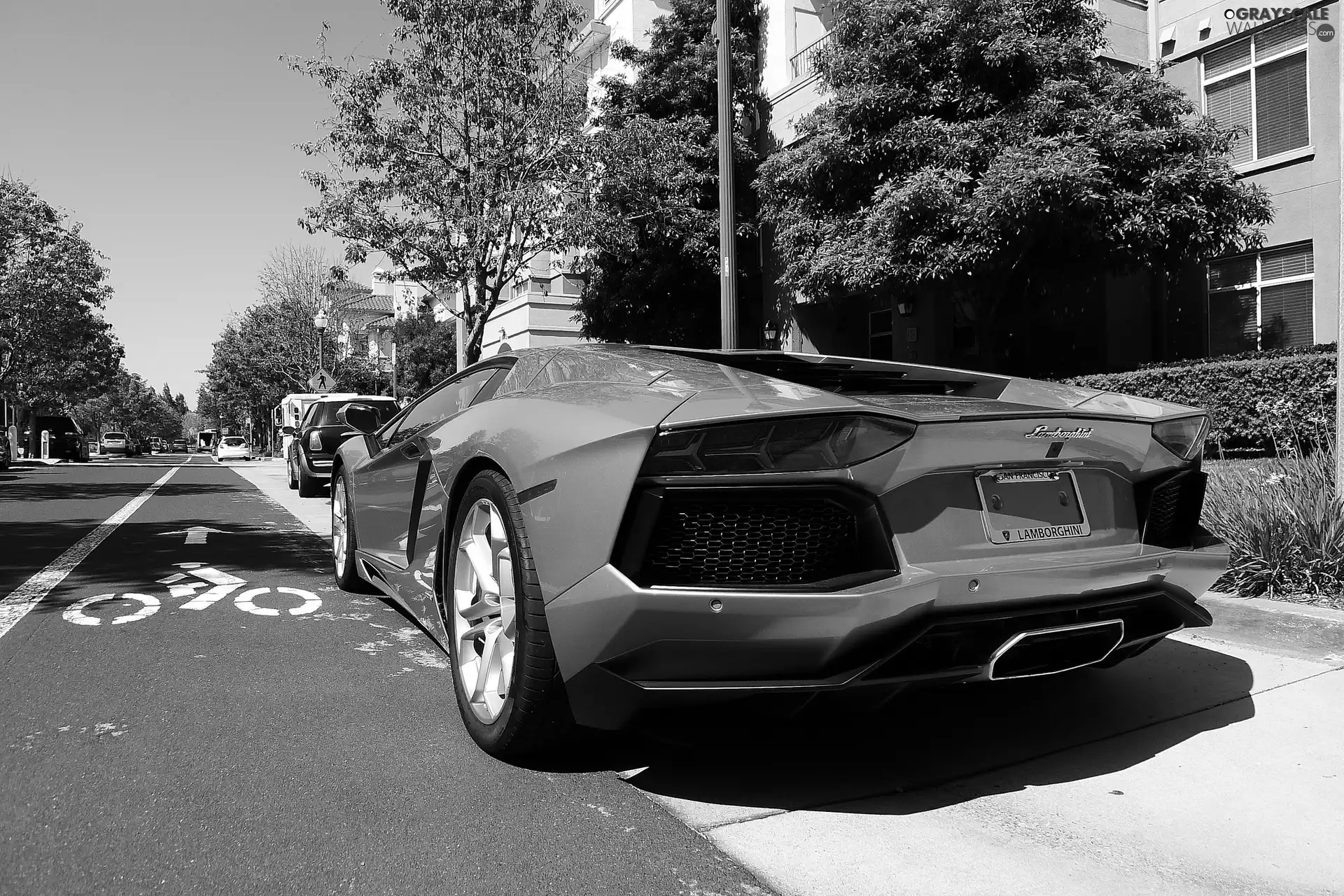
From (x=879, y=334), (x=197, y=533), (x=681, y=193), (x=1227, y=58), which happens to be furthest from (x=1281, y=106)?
(x=197, y=533)

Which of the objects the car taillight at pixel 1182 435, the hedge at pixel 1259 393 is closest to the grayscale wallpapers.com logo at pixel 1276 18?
the hedge at pixel 1259 393

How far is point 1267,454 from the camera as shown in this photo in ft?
34.1

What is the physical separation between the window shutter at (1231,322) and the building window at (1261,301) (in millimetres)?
10

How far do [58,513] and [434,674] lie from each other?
9.35 meters

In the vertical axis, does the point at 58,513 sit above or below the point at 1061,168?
below

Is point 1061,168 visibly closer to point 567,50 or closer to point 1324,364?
point 1324,364

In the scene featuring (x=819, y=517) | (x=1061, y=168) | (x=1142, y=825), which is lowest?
(x=1142, y=825)

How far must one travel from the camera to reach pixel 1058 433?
276cm

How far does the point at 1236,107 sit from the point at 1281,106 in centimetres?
74

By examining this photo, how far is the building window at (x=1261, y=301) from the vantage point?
14.9 meters

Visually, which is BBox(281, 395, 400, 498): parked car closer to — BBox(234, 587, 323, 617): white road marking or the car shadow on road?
BBox(234, 587, 323, 617): white road marking

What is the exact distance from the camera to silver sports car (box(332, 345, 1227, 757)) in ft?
8.10

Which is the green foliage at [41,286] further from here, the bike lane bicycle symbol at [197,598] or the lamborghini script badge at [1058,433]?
the lamborghini script badge at [1058,433]

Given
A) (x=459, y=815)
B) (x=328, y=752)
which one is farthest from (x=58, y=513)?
(x=459, y=815)
